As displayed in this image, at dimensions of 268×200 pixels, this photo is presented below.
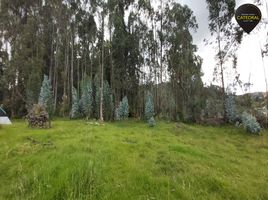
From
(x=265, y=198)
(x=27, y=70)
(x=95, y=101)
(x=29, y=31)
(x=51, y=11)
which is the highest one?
(x=51, y=11)

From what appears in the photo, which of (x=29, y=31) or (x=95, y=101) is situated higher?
(x=29, y=31)

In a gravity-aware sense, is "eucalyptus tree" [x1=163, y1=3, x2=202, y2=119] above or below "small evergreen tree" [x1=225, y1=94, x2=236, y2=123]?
above

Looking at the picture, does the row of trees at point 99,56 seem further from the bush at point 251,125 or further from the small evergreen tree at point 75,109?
the bush at point 251,125

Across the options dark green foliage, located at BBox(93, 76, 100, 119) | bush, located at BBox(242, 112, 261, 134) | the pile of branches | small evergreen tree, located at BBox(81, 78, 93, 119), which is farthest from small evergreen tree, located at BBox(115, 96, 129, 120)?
bush, located at BBox(242, 112, 261, 134)

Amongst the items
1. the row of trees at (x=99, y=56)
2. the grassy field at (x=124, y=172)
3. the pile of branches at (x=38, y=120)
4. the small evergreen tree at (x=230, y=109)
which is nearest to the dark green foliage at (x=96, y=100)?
the row of trees at (x=99, y=56)

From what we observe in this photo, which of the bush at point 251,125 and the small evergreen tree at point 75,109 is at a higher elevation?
the small evergreen tree at point 75,109

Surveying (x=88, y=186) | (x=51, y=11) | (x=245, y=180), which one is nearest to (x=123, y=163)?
(x=88, y=186)

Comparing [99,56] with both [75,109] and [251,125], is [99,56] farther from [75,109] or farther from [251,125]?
[251,125]

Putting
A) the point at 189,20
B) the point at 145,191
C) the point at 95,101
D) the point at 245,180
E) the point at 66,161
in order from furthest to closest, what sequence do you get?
the point at 189,20 < the point at 95,101 < the point at 245,180 < the point at 66,161 < the point at 145,191

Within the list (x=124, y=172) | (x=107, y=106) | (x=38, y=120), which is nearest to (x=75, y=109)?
(x=107, y=106)

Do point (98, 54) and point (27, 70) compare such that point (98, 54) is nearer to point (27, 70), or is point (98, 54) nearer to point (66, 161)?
point (27, 70)

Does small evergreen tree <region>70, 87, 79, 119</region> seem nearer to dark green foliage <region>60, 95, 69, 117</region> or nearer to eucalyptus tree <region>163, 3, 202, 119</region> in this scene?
dark green foliage <region>60, 95, 69, 117</region>

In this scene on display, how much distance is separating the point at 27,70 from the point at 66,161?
29736 millimetres

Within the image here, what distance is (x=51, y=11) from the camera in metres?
38.8
